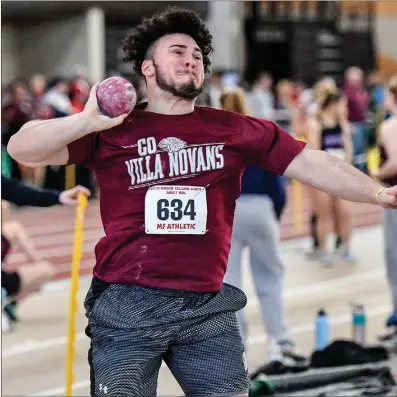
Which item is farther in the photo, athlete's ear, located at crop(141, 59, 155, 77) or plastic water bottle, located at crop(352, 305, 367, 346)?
plastic water bottle, located at crop(352, 305, 367, 346)

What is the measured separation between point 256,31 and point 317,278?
17580 millimetres

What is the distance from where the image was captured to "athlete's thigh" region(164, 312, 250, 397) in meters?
3.82

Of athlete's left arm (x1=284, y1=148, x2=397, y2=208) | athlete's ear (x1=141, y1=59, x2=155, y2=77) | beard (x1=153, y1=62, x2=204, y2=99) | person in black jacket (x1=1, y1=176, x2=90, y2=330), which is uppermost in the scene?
athlete's ear (x1=141, y1=59, x2=155, y2=77)

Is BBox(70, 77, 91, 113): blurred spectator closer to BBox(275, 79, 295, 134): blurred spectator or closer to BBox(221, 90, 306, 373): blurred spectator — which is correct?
BBox(275, 79, 295, 134): blurred spectator

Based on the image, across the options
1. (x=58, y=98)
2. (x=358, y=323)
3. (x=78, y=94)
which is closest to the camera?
(x=358, y=323)

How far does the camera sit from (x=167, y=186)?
3.87 meters

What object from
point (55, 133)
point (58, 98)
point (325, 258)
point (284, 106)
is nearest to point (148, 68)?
point (55, 133)

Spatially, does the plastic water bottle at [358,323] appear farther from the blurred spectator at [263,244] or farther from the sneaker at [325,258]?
the sneaker at [325,258]

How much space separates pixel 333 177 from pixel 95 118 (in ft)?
3.00

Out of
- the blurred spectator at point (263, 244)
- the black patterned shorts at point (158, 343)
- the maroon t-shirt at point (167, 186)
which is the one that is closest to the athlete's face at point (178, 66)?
the maroon t-shirt at point (167, 186)

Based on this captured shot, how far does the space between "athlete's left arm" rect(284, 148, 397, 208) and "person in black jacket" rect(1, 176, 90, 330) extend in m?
1.19

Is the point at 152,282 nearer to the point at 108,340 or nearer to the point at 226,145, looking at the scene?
the point at 108,340

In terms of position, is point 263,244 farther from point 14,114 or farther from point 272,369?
point 14,114

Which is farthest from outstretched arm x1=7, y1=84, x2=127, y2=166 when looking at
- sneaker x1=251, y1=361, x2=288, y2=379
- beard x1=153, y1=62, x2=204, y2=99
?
sneaker x1=251, y1=361, x2=288, y2=379
